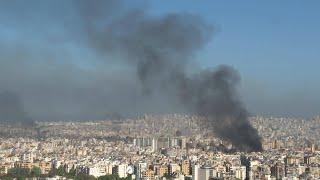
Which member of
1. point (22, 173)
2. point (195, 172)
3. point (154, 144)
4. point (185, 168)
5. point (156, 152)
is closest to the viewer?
point (195, 172)

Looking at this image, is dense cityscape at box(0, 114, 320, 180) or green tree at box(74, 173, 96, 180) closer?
dense cityscape at box(0, 114, 320, 180)

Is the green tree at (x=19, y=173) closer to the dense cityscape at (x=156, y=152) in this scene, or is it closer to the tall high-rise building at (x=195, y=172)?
the dense cityscape at (x=156, y=152)

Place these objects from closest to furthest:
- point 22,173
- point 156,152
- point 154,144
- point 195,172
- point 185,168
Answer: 1. point 195,172
2. point 185,168
3. point 22,173
4. point 156,152
5. point 154,144

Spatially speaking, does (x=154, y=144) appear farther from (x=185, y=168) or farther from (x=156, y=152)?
(x=185, y=168)

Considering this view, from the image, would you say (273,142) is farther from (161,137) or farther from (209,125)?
(161,137)

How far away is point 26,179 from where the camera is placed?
13.8 metres

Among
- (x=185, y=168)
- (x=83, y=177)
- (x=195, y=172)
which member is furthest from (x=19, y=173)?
(x=195, y=172)

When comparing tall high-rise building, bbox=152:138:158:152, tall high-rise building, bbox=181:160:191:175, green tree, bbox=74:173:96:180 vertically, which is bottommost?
green tree, bbox=74:173:96:180

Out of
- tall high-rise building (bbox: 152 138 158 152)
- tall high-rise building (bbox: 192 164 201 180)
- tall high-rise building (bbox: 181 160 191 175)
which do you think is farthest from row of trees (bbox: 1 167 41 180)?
tall high-rise building (bbox: 152 138 158 152)

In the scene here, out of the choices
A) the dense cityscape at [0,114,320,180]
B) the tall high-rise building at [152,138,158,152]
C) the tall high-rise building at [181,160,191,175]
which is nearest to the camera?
the dense cityscape at [0,114,320,180]

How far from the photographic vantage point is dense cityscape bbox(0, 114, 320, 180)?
1434cm

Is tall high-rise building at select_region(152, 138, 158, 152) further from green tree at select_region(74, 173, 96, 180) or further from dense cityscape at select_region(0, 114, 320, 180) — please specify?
green tree at select_region(74, 173, 96, 180)

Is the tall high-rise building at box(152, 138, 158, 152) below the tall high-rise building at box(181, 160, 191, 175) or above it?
above

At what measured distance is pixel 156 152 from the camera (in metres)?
21.8
